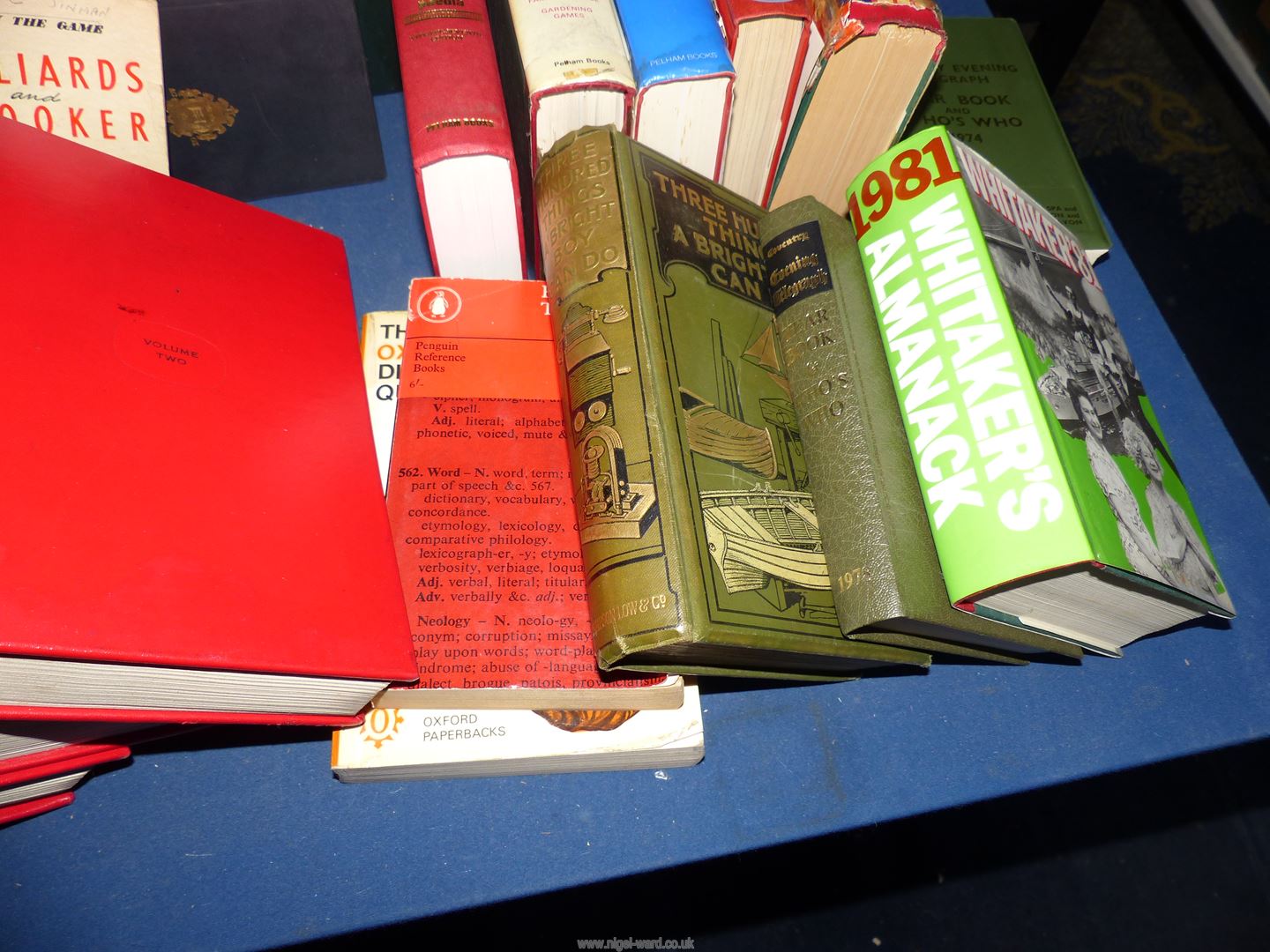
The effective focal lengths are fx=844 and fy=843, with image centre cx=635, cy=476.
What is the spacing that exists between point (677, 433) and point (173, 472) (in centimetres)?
37

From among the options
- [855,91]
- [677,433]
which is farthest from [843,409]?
[855,91]

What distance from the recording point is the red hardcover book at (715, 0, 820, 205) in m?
0.72

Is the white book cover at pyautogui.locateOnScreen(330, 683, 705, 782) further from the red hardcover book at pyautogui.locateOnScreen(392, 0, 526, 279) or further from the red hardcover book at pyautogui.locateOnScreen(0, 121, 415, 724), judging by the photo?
the red hardcover book at pyautogui.locateOnScreen(392, 0, 526, 279)

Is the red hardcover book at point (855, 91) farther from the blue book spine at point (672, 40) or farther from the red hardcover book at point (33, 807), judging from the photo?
the red hardcover book at point (33, 807)

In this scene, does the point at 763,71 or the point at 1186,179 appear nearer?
the point at 763,71

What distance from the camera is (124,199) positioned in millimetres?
739

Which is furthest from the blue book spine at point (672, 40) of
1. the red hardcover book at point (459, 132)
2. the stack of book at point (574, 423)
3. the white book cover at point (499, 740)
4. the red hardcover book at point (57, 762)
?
the red hardcover book at point (57, 762)

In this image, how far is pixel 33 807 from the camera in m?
0.72

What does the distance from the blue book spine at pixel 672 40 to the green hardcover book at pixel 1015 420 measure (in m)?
0.18

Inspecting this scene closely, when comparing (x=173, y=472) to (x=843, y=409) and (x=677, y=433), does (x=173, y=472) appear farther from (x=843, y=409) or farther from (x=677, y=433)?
(x=843, y=409)

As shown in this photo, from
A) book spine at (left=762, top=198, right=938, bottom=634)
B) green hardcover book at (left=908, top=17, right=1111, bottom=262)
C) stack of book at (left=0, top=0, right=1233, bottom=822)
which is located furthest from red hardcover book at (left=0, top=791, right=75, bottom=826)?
green hardcover book at (left=908, top=17, right=1111, bottom=262)

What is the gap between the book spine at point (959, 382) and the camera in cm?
61

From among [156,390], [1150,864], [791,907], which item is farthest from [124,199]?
[1150,864]

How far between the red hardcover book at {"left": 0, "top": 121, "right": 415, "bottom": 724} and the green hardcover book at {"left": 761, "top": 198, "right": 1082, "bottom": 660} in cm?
36
